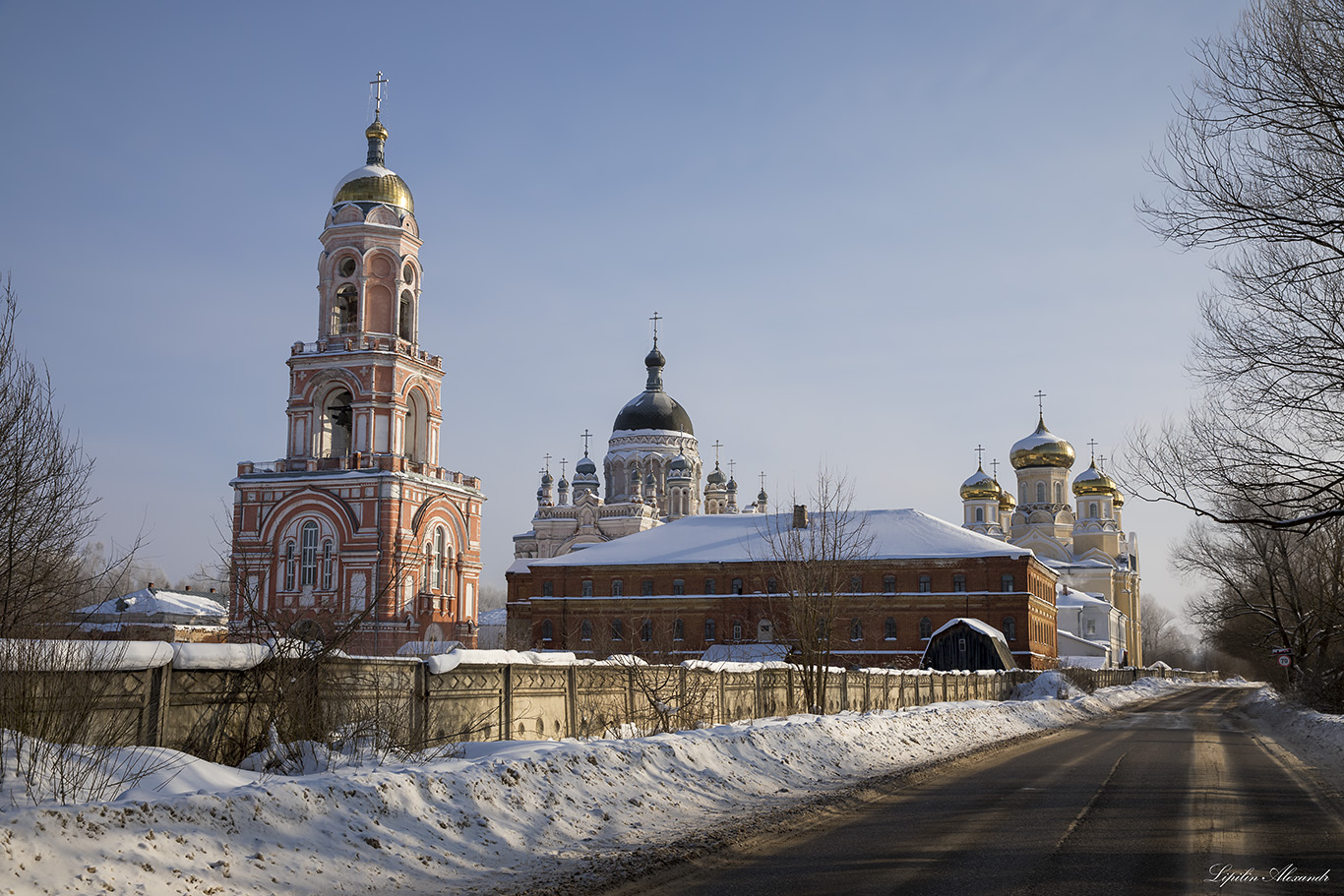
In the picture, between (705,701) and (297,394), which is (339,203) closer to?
(297,394)

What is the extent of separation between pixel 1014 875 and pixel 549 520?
10058 centimetres

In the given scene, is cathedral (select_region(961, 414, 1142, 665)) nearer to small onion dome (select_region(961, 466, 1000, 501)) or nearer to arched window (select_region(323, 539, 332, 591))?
small onion dome (select_region(961, 466, 1000, 501))

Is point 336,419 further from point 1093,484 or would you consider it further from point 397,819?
point 1093,484

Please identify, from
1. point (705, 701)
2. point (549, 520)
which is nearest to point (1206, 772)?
point (705, 701)

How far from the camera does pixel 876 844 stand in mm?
11148

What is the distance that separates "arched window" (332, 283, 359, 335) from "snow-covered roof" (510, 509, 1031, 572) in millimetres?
16862

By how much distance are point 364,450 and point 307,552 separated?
5.96 meters

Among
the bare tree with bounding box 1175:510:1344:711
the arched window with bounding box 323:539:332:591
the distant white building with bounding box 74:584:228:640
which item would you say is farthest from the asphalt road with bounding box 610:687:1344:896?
the arched window with bounding box 323:539:332:591

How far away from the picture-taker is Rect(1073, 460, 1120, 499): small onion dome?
106m

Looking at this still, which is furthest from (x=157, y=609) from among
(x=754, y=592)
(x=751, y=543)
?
(x=751, y=543)

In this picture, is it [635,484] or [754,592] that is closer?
[754,592]

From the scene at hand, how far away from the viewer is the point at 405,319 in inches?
2437

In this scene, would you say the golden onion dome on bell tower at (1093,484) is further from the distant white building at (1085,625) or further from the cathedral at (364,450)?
the cathedral at (364,450)

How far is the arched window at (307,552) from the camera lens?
193ft
